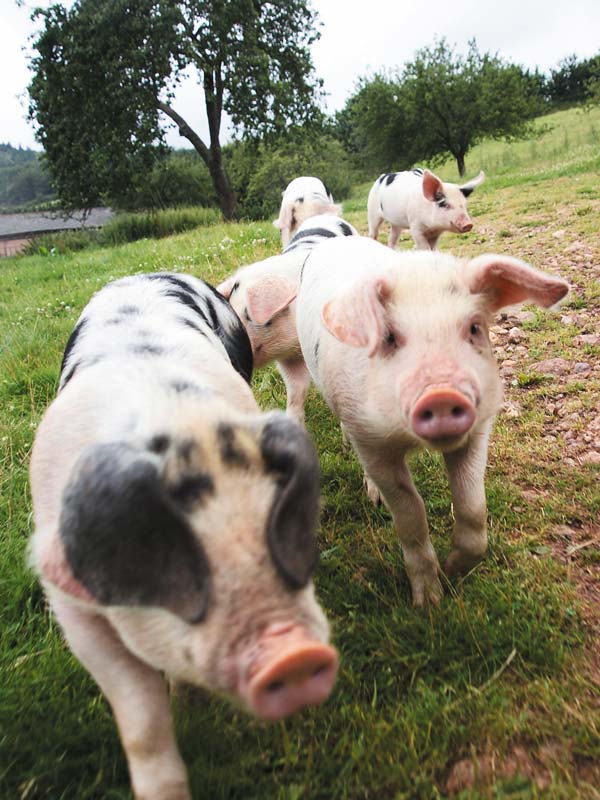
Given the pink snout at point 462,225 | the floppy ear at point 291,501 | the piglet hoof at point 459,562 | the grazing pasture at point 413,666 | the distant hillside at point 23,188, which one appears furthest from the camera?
the distant hillside at point 23,188

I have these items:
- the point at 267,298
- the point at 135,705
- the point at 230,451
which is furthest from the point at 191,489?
the point at 267,298

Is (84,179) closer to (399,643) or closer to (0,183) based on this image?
(399,643)

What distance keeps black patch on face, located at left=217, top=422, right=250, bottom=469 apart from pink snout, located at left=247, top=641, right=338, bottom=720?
1.32ft

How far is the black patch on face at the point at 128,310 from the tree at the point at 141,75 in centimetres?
2218

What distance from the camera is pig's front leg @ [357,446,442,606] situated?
2.62m

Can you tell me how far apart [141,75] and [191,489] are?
2430 centimetres

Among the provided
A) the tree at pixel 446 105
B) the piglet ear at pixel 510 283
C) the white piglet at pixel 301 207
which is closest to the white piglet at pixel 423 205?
→ the white piglet at pixel 301 207

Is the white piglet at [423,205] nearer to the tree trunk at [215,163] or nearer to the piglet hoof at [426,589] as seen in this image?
the piglet hoof at [426,589]

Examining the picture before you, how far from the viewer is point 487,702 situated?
6.79ft

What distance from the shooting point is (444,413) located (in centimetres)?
201

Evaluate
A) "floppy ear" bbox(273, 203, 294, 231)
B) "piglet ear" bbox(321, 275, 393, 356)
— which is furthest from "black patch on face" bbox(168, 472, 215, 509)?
"floppy ear" bbox(273, 203, 294, 231)

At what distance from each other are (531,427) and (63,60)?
24.6 meters

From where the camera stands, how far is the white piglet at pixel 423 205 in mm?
8500

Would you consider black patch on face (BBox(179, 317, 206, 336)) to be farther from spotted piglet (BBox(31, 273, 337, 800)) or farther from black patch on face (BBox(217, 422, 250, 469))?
black patch on face (BBox(217, 422, 250, 469))
